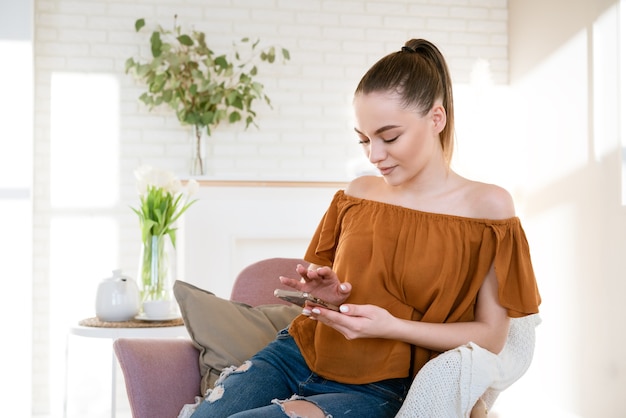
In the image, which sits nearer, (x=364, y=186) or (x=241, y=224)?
(x=364, y=186)

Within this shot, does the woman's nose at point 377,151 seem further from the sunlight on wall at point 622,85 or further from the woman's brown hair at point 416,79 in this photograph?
the sunlight on wall at point 622,85

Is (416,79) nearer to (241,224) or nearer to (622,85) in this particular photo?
(622,85)

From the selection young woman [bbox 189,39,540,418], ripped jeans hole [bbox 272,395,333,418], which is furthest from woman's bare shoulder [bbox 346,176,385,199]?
ripped jeans hole [bbox 272,395,333,418]

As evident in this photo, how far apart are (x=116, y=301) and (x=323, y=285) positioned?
5.26ft

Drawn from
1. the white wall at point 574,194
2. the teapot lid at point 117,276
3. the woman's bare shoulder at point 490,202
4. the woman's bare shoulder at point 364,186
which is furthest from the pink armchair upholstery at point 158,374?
the white wall at point 574,194

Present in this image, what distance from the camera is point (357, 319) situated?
1.66 m

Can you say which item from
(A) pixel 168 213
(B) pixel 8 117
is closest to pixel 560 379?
(A) pixel 168 213

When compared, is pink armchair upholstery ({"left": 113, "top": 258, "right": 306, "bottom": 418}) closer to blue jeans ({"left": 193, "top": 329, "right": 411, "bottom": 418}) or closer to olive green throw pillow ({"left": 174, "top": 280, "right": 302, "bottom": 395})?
olive green throw pillow ({"left": 174, "top": 280, "right": 302, "bottom": 395})

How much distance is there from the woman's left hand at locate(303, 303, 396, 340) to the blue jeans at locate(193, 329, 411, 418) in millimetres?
168

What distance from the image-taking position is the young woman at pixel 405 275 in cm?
181

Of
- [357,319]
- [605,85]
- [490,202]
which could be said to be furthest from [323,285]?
[605,85]

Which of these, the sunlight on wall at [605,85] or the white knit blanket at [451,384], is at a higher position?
the sunlight on wall at [605,85]

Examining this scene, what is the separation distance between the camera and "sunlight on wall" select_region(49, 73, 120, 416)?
15.5ft

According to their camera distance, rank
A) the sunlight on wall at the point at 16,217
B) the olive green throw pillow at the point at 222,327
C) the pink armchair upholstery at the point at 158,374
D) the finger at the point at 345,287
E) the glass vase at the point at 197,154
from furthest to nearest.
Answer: the glass vase at the point at 197,154
the sunlight on wall at the point at 16,217
the olive green throw pillow at the point at 222,327
the pink armchair upholstery at the point at 158,374
the finger at the point at 345,287
